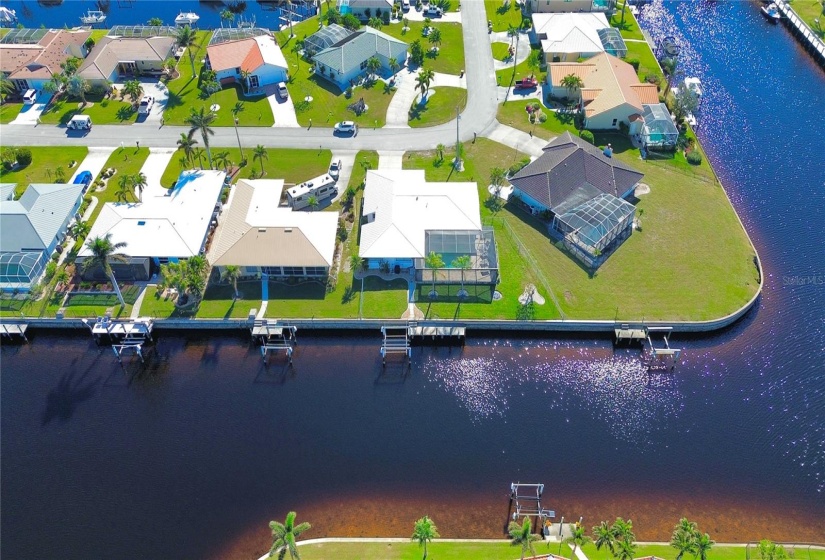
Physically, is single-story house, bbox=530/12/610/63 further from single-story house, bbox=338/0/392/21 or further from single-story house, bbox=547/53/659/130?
single-story house, bbox=338/0/392/21

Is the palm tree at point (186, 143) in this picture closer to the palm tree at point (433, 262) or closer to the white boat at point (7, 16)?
the palm tree at point (433, 262)

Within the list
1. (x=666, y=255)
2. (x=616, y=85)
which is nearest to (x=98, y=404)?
(x=666, y=255)

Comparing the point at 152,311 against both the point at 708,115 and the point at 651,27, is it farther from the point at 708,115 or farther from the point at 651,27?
the point at 651,27

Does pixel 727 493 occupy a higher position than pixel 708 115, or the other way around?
pixel 708 115

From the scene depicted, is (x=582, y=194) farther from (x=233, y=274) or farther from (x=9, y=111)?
(x=9, y=111)

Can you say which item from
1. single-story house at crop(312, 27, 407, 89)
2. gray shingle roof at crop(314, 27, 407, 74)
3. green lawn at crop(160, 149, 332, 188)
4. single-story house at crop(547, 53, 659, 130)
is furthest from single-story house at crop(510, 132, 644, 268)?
gray shingle roof at crop(314, 27, 407, 74)

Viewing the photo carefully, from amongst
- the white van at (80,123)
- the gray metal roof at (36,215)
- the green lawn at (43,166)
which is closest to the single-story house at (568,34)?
the white van at (80,123)

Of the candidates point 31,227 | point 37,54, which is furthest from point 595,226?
point 37,54
